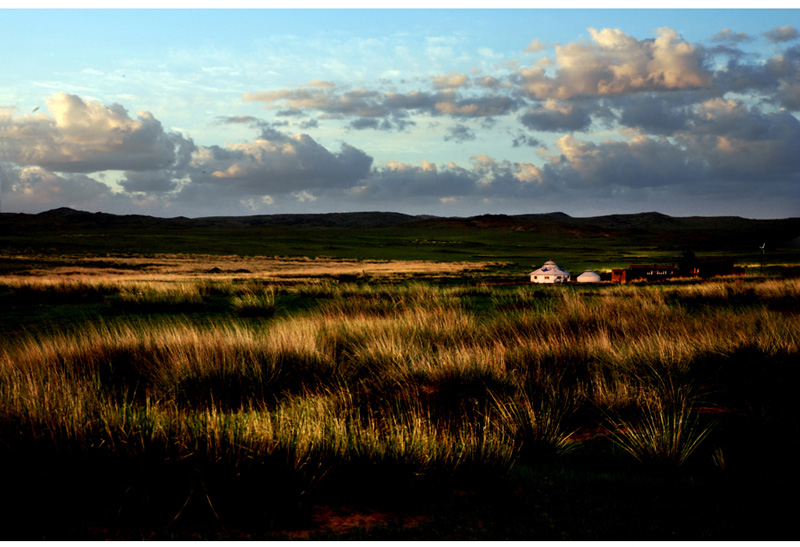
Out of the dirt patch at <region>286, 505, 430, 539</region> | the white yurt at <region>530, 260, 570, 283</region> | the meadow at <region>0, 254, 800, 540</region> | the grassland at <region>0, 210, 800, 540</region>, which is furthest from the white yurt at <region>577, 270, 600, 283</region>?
the dirt patch at <region>286, 505, 430, 539</region>

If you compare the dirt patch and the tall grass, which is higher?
the tall grass

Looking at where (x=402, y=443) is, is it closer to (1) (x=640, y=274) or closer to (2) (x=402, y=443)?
(2) (x=402, y=443)

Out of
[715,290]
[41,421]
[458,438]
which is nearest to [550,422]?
[458,438]

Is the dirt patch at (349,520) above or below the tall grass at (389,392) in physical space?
below

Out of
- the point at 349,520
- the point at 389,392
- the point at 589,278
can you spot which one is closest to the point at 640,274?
the point at 589,278

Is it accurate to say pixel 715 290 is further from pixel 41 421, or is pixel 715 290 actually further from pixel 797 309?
pixel 41 421

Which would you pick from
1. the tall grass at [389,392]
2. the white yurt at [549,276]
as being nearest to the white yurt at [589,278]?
the white yurt at [549,276]

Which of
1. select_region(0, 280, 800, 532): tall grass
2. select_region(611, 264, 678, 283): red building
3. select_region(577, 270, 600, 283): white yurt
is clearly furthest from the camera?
select_region(611, 264, 678, 283): red building

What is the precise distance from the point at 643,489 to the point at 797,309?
14.9 meters

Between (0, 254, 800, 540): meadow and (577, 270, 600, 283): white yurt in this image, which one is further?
(577, 270, 600, 283): white yurt

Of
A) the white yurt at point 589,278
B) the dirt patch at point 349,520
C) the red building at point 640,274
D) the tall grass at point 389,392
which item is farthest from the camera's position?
the red building at point 640,274

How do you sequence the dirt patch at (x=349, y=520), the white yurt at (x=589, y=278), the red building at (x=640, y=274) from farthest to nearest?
the red building at (x=640, y=274) < the white yurt at (x=589, y=278) < the dirt patch at (x=349, y=520)

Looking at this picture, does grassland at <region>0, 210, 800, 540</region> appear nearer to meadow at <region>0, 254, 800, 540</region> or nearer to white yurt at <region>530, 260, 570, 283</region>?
meadow at <region>0, 254, 800, 540</region>

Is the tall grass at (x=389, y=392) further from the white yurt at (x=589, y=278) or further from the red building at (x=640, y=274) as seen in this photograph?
the red building at (x=640, y=274)
